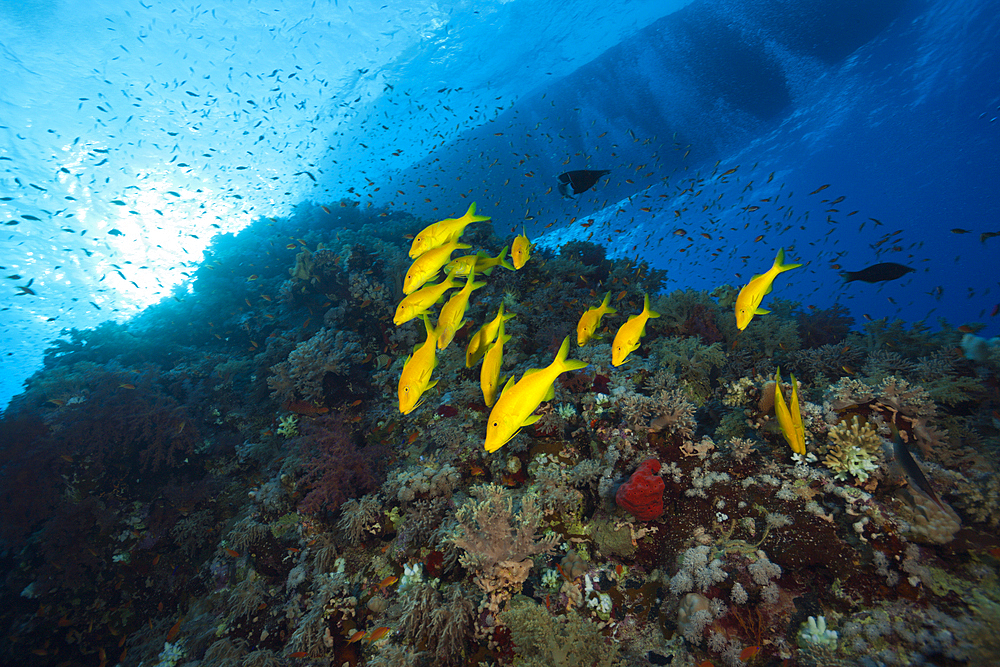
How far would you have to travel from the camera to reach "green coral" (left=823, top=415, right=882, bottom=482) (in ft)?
9.75

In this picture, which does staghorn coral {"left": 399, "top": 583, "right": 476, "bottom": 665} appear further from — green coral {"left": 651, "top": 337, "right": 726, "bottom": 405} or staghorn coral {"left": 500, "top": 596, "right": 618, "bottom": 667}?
green coral {"left": 651, "top": 337, "right": 726, "bottom": 405}

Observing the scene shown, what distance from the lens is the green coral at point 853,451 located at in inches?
117

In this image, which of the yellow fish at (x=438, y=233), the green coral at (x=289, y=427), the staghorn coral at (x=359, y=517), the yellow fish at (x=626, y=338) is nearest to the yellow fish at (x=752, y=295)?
the yellow fish at (x=626, y=338)

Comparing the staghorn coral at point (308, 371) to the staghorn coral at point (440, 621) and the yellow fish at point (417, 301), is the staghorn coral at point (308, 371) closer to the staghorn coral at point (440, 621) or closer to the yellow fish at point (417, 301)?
the staghorn coral at point (440, 621)

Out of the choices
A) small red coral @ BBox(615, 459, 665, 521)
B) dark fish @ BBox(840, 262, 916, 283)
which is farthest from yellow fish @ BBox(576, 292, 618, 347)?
dark fish @ BBox(840, 262, 916, 283)

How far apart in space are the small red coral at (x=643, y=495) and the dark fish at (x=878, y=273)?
14.8 ft

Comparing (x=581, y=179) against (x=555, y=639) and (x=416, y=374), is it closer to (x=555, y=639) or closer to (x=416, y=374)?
(x=416, y=374)

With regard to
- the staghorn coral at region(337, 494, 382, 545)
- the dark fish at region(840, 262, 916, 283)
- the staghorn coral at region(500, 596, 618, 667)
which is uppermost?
the staghorn coral at region(337, 494, 382, 545)

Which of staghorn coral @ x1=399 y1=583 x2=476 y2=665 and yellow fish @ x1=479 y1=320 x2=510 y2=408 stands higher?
yellow fish @ x1=479 y1=320 x2=510 y2=408

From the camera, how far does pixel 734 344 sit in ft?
21.6

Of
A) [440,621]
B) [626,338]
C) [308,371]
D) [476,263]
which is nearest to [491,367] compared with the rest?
[476,263]

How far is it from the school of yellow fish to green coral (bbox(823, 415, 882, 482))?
796 millimetres

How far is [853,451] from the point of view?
3.03 m

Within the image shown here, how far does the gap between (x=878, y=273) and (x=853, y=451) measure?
369cm
